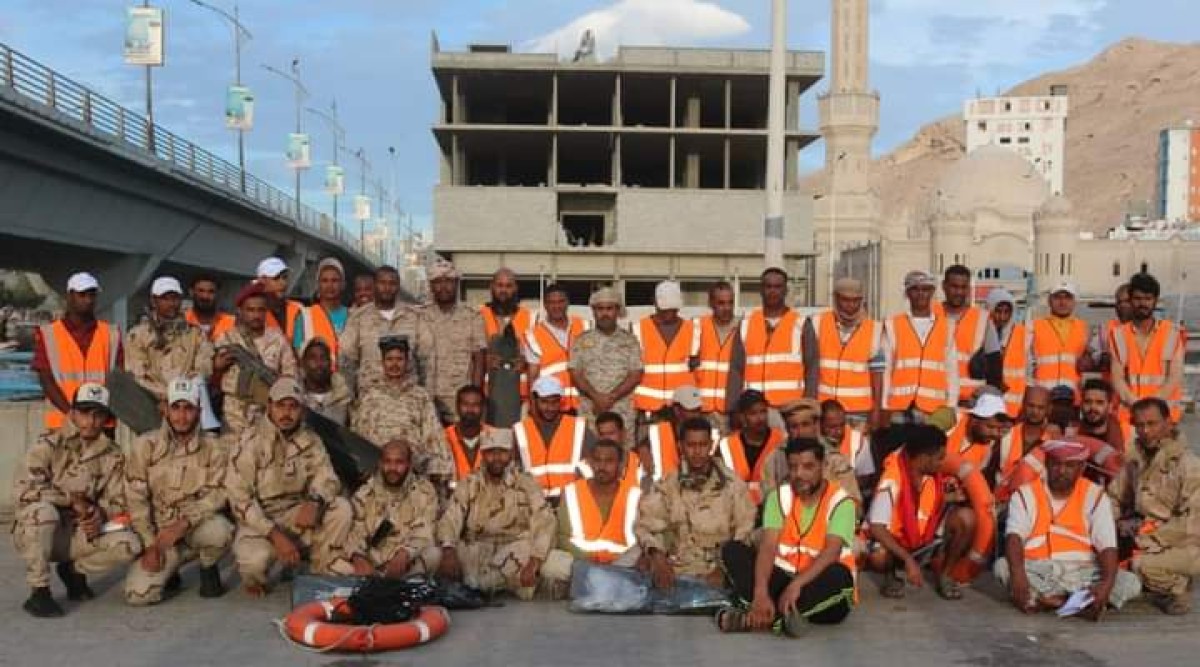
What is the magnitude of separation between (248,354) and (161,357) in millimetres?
647

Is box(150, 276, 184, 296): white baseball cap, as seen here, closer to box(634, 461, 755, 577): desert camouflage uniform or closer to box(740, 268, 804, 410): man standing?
box(634, 461, 755, 577): desert camouflage uniform

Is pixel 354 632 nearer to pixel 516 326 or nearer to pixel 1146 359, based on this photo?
pixel 516 326

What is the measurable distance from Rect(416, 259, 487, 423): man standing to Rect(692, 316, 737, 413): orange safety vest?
1685 mm

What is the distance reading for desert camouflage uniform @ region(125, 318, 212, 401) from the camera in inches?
298

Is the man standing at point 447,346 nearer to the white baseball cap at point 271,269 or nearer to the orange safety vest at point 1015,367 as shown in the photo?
the white baseball cap at point 271,269

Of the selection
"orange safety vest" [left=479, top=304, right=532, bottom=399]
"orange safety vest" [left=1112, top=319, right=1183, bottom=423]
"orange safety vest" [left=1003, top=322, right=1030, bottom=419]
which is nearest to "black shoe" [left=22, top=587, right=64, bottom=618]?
"orange safety vest" [left=479, top=304, right=532, bottom=399]

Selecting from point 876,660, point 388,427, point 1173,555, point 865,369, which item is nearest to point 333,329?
point 388,427

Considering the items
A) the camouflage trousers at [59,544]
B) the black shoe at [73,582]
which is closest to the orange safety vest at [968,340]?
the camouflage trousers at [59,544]

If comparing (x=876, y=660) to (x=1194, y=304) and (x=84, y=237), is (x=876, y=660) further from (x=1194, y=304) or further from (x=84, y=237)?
(x=1194, y=304)

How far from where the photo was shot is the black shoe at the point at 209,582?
22.2 ft

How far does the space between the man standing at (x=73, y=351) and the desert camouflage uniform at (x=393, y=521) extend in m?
2.22

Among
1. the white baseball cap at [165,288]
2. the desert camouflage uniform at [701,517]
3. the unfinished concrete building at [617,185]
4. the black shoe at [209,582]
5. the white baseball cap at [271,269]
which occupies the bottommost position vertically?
the black shoe at [209,582]

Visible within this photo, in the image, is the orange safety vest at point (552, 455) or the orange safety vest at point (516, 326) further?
the orange safety vest at point (516, 326)

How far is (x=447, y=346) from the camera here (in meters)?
8.70
